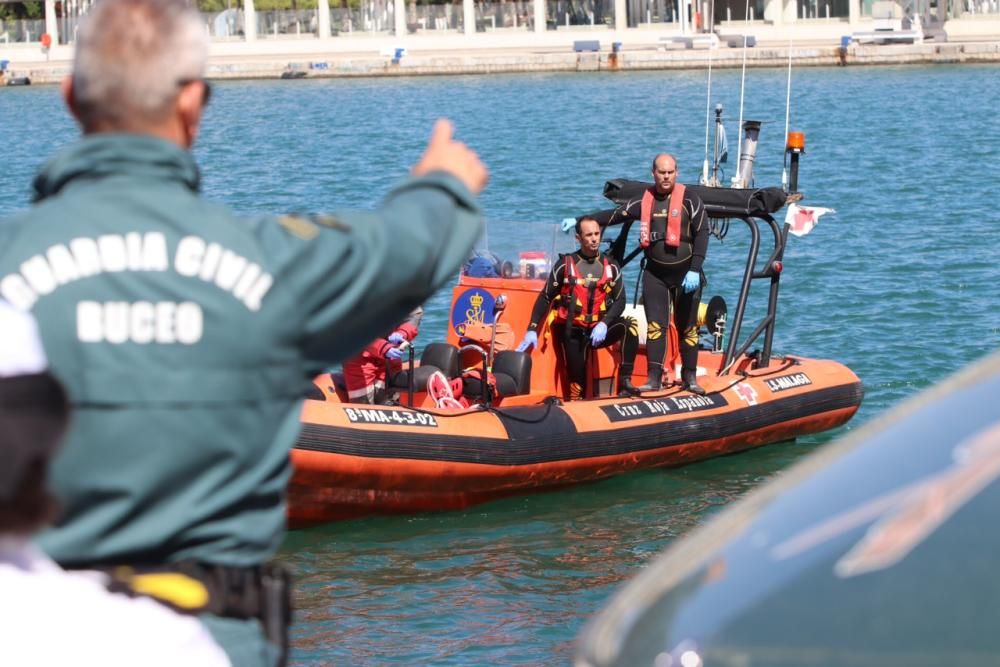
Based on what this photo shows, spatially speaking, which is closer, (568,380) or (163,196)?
(163,196)

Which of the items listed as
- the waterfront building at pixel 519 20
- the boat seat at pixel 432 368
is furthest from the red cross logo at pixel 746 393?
the waterfront building at pixel 519 20

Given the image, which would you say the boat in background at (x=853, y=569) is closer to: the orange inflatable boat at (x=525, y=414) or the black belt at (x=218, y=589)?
the black belt at (x=218, y=589)

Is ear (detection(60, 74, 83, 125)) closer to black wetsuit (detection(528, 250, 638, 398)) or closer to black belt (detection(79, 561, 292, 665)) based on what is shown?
black belt (detection(79, 561, 292, 665))

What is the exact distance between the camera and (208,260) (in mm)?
1963

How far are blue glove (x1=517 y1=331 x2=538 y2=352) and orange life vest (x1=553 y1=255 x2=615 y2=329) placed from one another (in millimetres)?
318

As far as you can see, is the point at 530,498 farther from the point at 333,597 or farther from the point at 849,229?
the point at 849,229

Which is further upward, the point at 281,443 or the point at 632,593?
the point at 281,443

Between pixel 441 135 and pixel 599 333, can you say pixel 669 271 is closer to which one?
pixel 599 333

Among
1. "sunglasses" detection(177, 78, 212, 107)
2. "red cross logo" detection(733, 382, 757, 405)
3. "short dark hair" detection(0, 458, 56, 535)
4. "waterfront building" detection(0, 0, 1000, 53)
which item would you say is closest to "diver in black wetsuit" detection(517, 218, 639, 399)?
"red cross logo" detection(733, 382, 757, 405)

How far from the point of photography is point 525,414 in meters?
9.66

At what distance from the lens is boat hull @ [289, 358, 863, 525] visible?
29.2 ft

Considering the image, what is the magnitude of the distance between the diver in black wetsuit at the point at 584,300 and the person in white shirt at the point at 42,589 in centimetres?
799

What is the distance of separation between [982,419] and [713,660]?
0.43 metres

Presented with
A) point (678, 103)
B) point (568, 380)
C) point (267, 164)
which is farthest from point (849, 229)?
point (678, 103)
